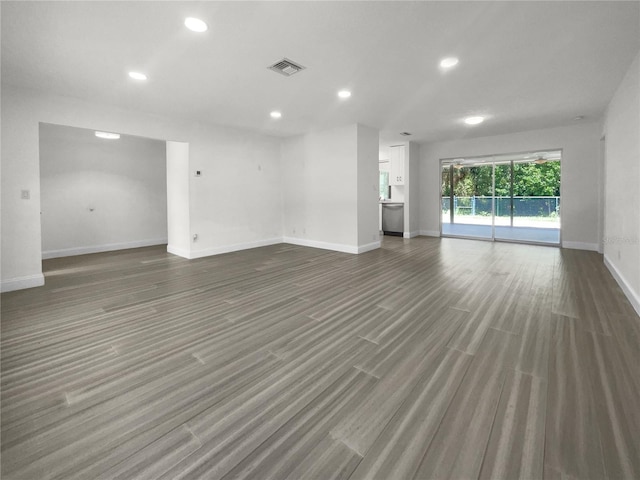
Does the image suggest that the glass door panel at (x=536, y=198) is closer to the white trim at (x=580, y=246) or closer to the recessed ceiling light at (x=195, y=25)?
the white trim at (x=580, y=246)

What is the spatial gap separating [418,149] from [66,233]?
8719 mm

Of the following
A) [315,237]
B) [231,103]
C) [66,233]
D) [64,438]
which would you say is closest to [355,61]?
[231,103]

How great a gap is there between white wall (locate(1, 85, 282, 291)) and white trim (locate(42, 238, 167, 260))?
2317 mm

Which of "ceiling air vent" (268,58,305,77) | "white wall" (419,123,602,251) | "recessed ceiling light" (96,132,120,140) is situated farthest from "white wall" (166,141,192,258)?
"white wall" (419,123,602,251)

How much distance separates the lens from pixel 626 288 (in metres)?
3.36

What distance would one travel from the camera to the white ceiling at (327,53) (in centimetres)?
234

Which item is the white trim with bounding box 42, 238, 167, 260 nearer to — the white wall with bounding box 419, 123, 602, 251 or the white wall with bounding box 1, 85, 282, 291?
the white wall with bounding box 1, 85, 282, 291

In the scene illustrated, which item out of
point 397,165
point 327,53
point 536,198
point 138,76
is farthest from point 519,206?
point 138,76

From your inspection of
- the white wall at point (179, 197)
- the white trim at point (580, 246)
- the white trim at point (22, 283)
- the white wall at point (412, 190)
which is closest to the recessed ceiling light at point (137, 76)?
the white wall at point (179, 197)

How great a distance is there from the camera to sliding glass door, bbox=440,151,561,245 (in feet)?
24.5

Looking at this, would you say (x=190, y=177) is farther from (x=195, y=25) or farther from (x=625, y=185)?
(x=625, y=185)

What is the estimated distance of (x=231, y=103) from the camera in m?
4.60

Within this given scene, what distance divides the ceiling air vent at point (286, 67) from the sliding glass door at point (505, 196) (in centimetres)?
598

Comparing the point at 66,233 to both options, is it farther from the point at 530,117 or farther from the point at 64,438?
the point at 530,117
